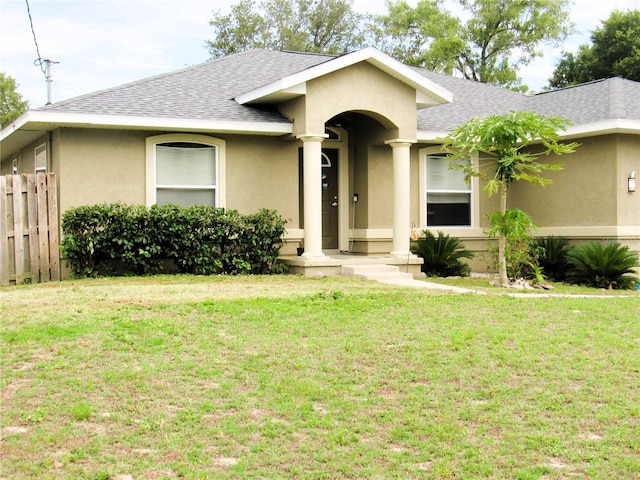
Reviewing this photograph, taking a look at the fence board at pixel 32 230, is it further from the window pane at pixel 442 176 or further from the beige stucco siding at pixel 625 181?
the beige stucco siding at pixel 625 181

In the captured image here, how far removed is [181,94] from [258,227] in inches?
138

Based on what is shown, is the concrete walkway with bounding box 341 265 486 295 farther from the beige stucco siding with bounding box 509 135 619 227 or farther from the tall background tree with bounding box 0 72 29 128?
the tall background tree with bounding box 0 72 29 128

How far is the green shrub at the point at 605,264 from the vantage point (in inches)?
556

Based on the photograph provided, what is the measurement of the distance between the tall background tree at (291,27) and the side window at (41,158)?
29.5 meters

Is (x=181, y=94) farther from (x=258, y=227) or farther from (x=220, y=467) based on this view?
(x=220, y=467)

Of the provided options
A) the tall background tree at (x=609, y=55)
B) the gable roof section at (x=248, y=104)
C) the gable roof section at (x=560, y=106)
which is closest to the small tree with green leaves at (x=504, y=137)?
the gable roof section at (x=248, y=104)

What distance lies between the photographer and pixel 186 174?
14445 mm

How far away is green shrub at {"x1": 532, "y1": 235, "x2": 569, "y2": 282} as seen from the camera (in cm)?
1542

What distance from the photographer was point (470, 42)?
4100 cm

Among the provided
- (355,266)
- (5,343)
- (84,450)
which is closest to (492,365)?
(84,450)

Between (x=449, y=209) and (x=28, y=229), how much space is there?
30.0 ft

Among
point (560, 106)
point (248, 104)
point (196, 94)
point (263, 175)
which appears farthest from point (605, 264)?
point (196, 94)

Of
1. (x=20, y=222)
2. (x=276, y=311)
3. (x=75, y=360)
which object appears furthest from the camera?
(x=20, y=222)

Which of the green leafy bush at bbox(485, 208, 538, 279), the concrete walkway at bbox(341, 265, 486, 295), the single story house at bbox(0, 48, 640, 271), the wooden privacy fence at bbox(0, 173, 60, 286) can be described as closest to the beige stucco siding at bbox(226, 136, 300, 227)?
the single story house at bbox(0, 48, 640, 271)
